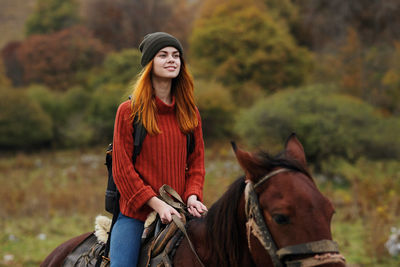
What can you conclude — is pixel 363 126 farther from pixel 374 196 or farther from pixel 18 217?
pixel 18 217

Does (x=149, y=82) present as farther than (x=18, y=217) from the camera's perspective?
No

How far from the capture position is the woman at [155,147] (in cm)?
266

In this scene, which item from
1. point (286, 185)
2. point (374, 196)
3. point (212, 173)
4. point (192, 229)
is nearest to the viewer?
point (286, 185)

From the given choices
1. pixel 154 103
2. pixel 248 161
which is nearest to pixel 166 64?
pixel 154 103

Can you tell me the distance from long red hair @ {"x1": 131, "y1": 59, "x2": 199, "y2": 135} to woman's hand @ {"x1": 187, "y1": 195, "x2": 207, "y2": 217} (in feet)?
1.42

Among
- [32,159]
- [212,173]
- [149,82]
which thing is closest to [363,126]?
[212,173]

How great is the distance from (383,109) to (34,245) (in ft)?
60.3

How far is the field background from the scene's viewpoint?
1125 centimetres

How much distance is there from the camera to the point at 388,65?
899 inches

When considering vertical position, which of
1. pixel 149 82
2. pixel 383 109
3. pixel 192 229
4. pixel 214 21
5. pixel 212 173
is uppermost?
pixel 214 21

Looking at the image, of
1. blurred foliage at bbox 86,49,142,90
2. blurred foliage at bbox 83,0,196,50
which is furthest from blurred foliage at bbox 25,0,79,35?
blurred foliage at bbox 86,49,142,90

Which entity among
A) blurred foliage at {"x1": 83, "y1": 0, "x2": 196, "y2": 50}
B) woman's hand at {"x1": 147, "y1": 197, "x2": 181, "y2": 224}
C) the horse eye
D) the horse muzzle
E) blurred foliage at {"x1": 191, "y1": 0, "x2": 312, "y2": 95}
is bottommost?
the horse muzzle

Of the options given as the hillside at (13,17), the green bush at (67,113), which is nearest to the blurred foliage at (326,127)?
the green bush at (67,113)

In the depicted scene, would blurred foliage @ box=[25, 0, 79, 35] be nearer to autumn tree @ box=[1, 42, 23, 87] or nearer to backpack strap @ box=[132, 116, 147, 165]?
autumn tree @ box=[1, 42, 23, 87]
